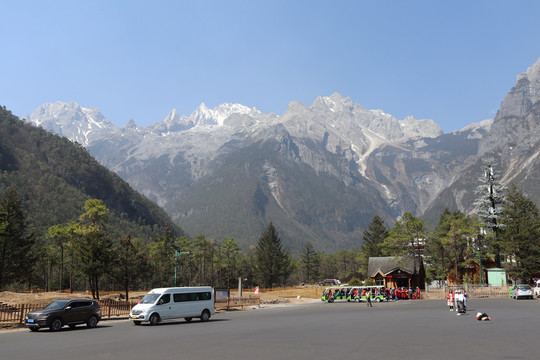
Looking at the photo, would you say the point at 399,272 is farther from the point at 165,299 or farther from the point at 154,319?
the point at 154,319

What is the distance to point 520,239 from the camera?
222 feet

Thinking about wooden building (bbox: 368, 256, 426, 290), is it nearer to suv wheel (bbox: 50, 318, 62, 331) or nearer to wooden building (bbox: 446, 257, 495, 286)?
wooden building (bbox: 446, 257, 495, 286)

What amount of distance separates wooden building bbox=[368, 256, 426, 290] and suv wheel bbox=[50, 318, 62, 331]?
61936 millimetres

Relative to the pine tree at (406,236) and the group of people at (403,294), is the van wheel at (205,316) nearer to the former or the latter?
the group of people at (403,294)

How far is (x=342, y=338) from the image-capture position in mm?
18469

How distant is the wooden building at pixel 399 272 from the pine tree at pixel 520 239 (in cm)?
1496

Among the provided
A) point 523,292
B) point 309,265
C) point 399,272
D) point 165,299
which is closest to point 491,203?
point 399,272

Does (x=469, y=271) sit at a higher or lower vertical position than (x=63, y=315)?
lower

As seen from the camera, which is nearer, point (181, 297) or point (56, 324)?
point (56, 324)

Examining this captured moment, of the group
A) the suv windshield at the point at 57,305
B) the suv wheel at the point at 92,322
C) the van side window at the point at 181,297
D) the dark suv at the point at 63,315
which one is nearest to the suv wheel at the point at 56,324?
the dark suv at the point at 63,315

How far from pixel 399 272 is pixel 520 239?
21.1m

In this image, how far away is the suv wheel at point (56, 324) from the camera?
25203 mm

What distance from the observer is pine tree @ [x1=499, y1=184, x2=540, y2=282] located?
65688 mm

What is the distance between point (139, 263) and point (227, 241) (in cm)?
5390
